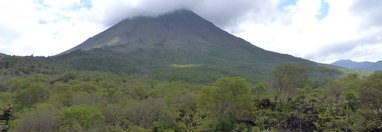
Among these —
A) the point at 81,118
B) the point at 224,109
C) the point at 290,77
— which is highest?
the point at 290,77

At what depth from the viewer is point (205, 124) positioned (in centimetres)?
5278

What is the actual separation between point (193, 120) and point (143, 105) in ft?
26.6

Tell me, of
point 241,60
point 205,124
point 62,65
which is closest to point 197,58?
point 241,60

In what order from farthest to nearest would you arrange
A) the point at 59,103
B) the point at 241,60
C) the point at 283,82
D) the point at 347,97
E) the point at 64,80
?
the point at 241,60, the point at 64,80, the point at 283,82, the point at 59,103, the point at 347,97

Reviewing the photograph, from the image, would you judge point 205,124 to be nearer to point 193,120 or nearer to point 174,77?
point 193,120

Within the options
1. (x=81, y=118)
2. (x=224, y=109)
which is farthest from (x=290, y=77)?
(x=81, y=118)

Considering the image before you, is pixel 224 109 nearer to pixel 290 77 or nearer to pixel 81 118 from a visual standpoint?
pixel 290 77

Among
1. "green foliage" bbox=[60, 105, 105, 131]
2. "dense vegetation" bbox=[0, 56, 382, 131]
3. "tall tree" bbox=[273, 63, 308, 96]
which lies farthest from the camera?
"tall tree" bbox=[273, 63, 308, 96]

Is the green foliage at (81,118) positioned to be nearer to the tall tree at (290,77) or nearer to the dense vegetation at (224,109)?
the dense vegetation at (224,109)

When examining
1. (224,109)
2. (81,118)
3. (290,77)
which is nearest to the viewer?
(81,118)

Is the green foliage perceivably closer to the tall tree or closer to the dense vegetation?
the dense vegetation

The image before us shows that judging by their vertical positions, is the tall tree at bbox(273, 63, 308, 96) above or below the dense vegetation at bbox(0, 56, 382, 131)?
above

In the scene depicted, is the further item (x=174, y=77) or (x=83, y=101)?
(x=174, y=77)

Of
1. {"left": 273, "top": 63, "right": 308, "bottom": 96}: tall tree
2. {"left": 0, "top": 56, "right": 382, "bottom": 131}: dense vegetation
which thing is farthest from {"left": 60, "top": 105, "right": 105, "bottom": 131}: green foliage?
{"left": 273, "top": 63, "right": 308, "bottom": 96}: tall tree
